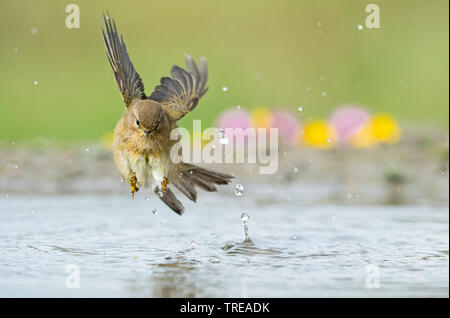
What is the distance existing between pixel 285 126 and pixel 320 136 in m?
0.71

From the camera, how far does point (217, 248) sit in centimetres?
524

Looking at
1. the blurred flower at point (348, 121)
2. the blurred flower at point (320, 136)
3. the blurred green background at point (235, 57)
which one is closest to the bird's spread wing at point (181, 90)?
the blurred flower at point (348, 121)

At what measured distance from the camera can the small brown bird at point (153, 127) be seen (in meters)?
5.20

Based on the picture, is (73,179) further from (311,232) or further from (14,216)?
(311,232)

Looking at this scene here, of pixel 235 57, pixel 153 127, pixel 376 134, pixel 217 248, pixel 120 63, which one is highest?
pixel 235 57

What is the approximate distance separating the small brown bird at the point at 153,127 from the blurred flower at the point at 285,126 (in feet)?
9.00

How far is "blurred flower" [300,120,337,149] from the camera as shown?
357 inches

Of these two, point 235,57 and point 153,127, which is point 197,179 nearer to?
point 153,127

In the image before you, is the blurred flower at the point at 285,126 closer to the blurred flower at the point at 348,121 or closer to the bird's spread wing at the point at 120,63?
the blurred flower at the point at 348,121

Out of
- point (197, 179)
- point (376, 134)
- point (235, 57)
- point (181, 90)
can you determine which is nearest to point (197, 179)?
point (197, 179)

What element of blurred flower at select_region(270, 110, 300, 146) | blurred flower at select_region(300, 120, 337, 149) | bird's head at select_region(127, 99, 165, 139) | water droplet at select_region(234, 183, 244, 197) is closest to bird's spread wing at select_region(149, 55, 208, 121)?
bird's head at select_region(127, 99, 165, 139)

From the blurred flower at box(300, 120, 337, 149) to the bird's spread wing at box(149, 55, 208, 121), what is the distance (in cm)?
322

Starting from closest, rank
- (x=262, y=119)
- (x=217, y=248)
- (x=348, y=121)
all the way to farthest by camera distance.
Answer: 1. (x=217, y=248)
2. (x=348, y=121)
3. (x=262, y=119)

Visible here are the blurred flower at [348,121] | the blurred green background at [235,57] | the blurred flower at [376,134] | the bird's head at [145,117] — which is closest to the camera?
the bird's head at [145,117]
